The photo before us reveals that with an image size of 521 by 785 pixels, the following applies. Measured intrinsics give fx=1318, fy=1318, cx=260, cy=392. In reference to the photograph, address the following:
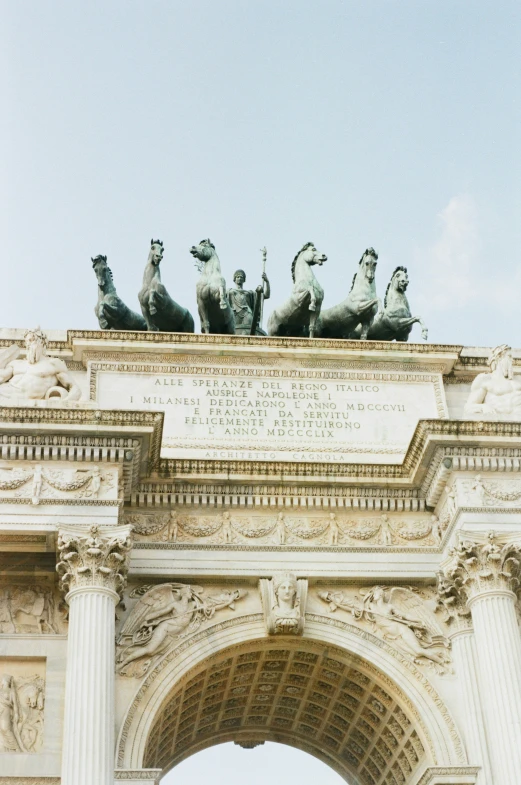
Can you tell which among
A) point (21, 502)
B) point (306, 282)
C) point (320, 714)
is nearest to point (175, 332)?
point (306, 282)

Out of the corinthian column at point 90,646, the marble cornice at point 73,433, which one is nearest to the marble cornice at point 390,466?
the marble cornice at point 73,433

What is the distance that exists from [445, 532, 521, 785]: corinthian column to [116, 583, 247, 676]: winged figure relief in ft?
13.0

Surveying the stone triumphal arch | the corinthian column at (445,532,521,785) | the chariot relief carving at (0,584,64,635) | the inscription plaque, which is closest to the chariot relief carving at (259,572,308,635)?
the stone triumphal arch

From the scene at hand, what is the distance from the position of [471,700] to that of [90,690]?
6300 mm

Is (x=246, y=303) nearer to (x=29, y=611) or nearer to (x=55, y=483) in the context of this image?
(x=55, y=483)

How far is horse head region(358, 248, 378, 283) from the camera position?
1077 inches

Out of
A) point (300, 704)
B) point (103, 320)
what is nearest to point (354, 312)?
point (103, 320)

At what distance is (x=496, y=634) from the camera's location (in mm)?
21125

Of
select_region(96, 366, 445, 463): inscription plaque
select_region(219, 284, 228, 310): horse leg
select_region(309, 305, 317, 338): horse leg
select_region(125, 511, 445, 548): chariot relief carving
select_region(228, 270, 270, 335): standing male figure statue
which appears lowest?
select_region(125, 511, 445, 548): chariot relief carving

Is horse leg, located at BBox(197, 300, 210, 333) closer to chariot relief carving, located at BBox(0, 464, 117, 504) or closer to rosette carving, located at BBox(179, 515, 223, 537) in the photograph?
rosette carving, located at BBox(179, 515, 223, 537)

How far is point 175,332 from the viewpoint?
2592 centimetres

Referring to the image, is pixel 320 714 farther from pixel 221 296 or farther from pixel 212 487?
pixel 221 296

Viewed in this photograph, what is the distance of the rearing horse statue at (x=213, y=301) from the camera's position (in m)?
26.2

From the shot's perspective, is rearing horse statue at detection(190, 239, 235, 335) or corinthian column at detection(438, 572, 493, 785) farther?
rearing horse statue at detection(190, 239, 235, 335)
